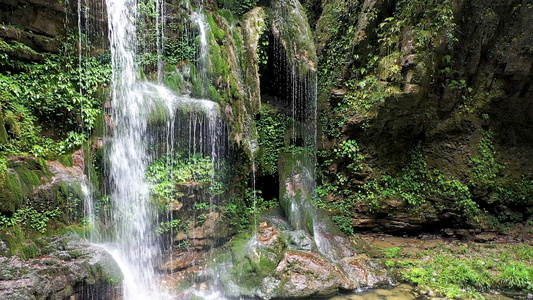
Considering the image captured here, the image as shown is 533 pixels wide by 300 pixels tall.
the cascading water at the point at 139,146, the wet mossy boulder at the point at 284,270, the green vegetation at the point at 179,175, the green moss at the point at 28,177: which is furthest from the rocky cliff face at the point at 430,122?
the green moss at the point at 28,177

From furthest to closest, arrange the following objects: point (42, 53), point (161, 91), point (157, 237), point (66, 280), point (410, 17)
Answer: point (410, 17) → point (161, 91) → point (157, 237) → point (42, 53) → point (66, 280)

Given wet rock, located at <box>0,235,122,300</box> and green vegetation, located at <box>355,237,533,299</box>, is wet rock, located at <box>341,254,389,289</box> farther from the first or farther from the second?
wet rock, located at <box>0,235,122,300</box>

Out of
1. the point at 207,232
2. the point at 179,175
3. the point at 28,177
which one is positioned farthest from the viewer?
the point at 207,232

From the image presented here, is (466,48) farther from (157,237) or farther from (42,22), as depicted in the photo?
(42,22)

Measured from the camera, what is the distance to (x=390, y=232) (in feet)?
32.1

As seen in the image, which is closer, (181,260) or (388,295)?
(388,295)

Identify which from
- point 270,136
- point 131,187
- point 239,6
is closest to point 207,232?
point 131,187

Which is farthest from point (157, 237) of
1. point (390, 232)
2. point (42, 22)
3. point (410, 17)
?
point (410, 17)

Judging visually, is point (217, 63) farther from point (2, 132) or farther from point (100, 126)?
point (2, 132)

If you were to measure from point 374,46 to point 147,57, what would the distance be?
288 inches

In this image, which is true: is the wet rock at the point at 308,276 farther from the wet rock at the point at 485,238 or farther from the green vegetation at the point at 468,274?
the wet rock at the point at 485,238

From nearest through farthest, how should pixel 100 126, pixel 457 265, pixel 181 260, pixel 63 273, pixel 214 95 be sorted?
pixel 63 273 < pixel 100 126 < pixel 181 260 < pixel 457 265 < pixel 214 95

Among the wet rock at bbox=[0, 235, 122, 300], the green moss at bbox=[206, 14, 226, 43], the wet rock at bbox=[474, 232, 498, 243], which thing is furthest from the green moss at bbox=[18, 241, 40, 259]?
the wet rock at bbox=[474, 232, 498, 243]

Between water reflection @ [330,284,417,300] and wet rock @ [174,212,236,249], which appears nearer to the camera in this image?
water reflection @ [330,284,417,300]
